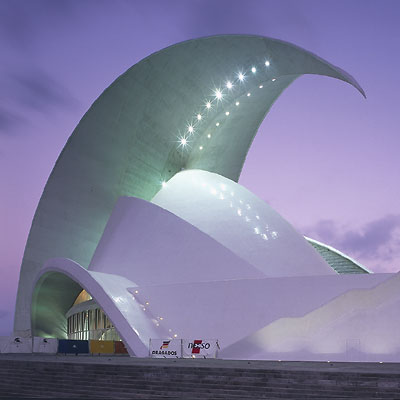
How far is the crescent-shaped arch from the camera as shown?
81.3ft

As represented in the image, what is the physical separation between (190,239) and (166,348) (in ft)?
15.5

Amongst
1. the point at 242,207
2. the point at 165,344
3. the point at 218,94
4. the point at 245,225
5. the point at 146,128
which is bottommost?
the point at 165,344

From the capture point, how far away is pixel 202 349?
18.0 meters

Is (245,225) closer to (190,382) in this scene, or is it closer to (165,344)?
(165,344)

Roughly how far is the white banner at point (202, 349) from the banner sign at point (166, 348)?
0.23 m

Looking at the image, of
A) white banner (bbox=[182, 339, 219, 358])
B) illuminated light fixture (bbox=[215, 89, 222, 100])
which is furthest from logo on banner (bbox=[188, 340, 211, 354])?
illuminated light fixture (bbox=[215, 89, 222, 100])

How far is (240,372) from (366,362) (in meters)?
5.42

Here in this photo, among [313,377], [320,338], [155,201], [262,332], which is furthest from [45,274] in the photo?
[313,377]

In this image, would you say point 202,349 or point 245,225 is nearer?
point 202,349

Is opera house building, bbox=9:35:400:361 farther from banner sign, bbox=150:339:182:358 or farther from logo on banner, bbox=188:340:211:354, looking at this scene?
banner sign, bbox=150:339:182:358

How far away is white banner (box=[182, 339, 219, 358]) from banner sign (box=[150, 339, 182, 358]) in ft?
0.76

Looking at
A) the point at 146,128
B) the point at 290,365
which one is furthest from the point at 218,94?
the point at 290,365

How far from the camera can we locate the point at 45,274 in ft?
77.2

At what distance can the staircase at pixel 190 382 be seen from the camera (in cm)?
1056
